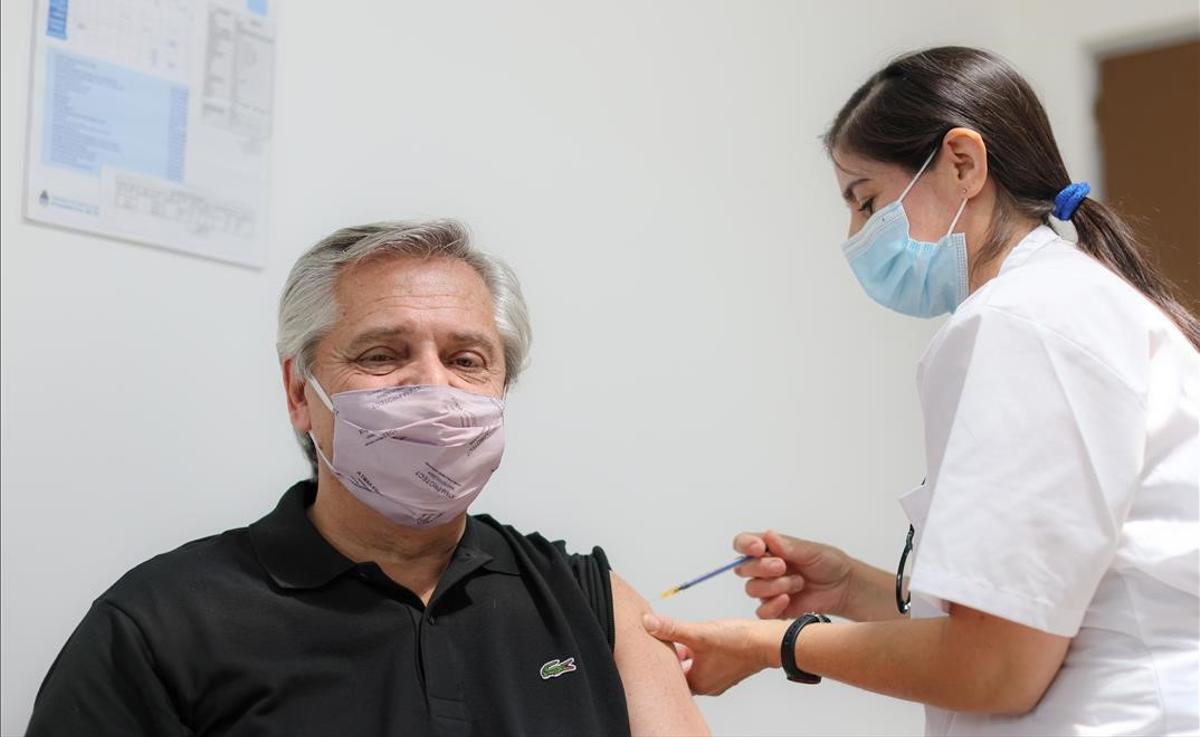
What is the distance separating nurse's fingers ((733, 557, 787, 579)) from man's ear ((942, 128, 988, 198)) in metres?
0.65

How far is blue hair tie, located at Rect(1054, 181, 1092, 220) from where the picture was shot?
1.60 meters

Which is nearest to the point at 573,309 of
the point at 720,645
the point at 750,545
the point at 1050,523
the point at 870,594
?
the point at 750,545

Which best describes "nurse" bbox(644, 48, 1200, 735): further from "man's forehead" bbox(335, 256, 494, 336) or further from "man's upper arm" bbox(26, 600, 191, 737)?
"man's upper arm" bbox(26, 600, 191, 737)

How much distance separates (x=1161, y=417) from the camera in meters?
1.36

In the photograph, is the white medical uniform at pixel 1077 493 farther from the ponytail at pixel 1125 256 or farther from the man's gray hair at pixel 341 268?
the man's gray hair at pixel 341 268

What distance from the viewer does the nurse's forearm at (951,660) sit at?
1311 millimetres

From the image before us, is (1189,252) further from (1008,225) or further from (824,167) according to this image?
(1008,225)

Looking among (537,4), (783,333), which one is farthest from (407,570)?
(783,333)

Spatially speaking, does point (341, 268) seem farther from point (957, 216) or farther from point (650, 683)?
point (957, 216)

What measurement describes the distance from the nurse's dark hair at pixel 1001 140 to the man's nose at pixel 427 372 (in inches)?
25.7

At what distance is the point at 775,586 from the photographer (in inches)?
78.5

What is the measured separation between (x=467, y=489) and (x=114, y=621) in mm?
462

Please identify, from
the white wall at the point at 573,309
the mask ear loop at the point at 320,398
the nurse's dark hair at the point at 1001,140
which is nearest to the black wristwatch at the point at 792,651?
the nurse's dark hair at the point at 1001,140

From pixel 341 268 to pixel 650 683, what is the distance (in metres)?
0.73
